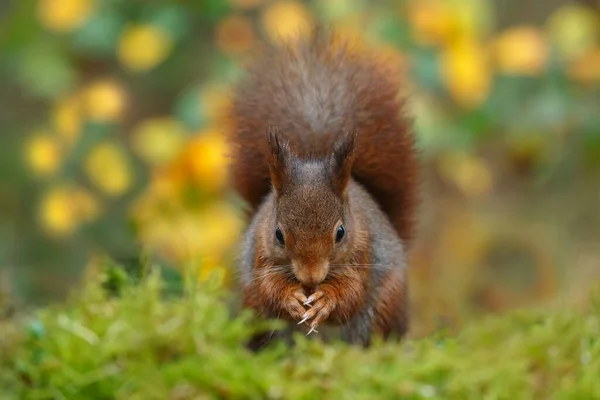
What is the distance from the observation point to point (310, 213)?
1.62 meters

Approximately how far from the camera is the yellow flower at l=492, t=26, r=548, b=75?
11.8 feet

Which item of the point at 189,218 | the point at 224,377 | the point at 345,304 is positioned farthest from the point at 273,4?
the point at 224,377

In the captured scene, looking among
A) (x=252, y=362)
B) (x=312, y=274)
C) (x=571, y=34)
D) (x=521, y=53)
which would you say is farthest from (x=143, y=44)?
(x=252, y=362)

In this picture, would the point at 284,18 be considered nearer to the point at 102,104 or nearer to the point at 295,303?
the point at 102,104

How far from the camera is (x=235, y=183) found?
2010 mm

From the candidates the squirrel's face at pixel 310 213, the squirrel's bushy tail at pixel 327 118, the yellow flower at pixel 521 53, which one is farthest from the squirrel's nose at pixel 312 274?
the yellow flower at pixel 521 53

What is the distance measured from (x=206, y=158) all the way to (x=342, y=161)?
1585mm

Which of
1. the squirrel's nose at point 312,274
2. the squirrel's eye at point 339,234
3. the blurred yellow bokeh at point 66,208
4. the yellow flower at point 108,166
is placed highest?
the squirrel's eye at point 339,234

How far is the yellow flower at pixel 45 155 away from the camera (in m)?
3.25

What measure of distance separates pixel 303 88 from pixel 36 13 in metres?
1.94

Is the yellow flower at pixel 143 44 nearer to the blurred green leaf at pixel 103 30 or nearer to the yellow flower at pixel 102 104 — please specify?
the blurred green leaf at pixel 103 30

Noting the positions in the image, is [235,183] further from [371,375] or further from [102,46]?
[102,46]

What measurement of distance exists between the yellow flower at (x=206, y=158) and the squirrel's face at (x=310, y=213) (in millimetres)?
1458

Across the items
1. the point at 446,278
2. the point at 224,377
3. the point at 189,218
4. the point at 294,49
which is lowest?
the point at 446,278
